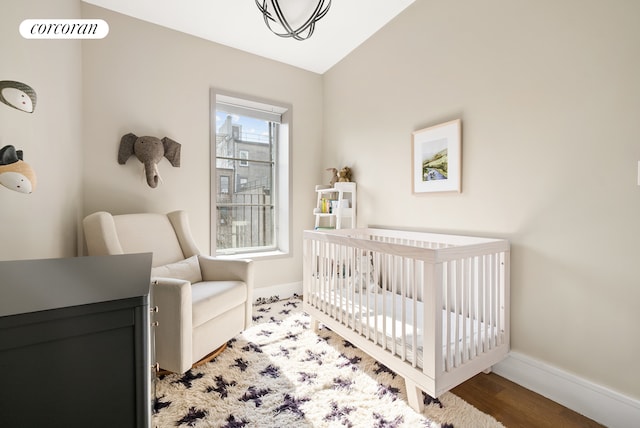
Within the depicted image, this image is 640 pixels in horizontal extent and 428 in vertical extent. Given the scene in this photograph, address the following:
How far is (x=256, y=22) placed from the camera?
8.09 feet

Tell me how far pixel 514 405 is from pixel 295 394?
1.12 meters

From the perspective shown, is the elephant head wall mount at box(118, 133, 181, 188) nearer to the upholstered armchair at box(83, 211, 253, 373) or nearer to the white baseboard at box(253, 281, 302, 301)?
the upholstered armchair at box(83, 211, 253, 373)

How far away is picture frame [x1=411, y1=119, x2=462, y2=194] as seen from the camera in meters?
1.92

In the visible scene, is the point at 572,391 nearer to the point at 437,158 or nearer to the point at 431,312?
the point at 431,312

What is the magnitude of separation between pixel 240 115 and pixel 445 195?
7.54 ft

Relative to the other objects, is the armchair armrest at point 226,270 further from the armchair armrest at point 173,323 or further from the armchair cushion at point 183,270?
the armchair armrest at point 173,323

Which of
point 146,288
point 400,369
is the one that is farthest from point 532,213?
point 146,288

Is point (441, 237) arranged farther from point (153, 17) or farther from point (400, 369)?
point (153, 17)

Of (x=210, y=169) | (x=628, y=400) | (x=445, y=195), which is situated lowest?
(x=628, y=400)

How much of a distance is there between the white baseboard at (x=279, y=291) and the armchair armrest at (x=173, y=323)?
141 cm

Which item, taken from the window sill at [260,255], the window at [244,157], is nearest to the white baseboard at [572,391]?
the window sill at [260,255]

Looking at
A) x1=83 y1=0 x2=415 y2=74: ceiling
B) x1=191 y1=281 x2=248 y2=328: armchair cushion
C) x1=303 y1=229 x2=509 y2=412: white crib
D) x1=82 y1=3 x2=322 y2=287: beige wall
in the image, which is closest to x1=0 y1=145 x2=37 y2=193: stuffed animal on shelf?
x1=191 y1=281 x2=248 y2=328: armchair cushion

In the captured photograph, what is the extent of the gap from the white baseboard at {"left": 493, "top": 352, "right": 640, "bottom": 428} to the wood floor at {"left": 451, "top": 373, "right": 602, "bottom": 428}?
0.11 feet

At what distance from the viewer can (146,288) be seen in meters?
0.67
